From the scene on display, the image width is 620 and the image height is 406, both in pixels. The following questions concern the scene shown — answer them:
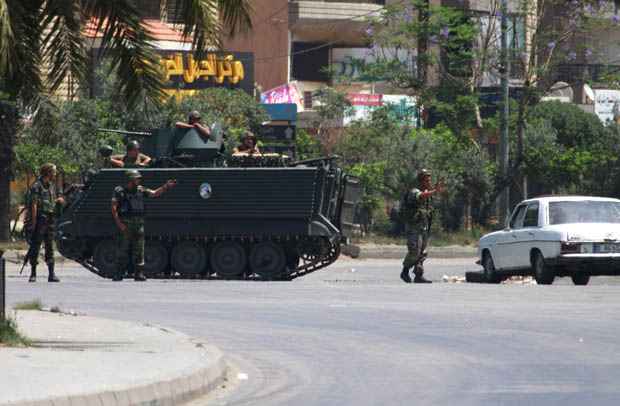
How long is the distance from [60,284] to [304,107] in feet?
135

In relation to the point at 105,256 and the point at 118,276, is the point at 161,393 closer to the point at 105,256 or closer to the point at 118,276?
the point at 118,276

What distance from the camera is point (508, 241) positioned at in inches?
1012

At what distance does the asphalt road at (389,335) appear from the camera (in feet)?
37.2

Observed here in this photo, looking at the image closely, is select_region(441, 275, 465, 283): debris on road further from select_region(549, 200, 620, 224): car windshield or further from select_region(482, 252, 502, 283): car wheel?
select_region(549, 200, 620, 224): car windshield

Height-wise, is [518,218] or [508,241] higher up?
[518,218]

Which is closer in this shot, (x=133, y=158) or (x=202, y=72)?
(x=133, y=158)

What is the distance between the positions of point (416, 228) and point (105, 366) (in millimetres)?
13934

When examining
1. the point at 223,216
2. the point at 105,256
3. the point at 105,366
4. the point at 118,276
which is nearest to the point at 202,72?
the point at 105,256

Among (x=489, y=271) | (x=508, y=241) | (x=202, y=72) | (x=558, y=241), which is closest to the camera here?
(x=558, y=241)

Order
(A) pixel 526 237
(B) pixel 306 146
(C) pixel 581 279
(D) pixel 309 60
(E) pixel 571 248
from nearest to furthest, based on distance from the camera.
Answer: (E) pixel 571 248, (A) pixel 526 237, (C) pixel 581 279, (B) pixel 306 146, (D) pixel 309 60

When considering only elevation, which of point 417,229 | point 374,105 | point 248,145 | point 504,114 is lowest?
point 417,229

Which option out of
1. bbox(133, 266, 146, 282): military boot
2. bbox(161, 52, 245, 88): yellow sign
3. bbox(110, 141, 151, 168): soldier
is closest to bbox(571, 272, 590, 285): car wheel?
bbox(133, 266, 146, 282): military boot

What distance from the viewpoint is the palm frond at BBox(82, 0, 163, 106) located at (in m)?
13.8

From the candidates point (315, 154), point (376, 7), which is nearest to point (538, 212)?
point (315, 154)
